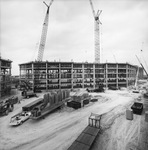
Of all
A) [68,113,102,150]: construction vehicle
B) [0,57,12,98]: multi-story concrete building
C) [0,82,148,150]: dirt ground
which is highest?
[0,57,12,98]: multi-story concrete building

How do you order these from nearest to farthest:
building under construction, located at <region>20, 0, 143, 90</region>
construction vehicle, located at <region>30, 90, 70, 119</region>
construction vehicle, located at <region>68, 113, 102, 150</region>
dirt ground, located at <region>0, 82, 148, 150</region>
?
construction vehicle, located at <region>68, 113, 102, 150</region> → dirt ground, located at <region>0, 82, 148, 150</region> → construction vehicle, located at <region>30, 90, 70, 119</region> → building under construction, located at <region>20, 0, 143, 90</region>

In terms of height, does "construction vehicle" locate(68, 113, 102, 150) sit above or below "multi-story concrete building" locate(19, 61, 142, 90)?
below

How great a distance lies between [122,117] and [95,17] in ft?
291

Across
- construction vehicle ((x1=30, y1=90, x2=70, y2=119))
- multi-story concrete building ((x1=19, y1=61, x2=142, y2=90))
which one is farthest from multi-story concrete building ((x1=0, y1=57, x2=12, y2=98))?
construction vehicle ((x1=30, y1=90, x2=70, y2=119))

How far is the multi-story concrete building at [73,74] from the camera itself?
2283 inches

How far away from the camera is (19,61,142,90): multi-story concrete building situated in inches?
2283

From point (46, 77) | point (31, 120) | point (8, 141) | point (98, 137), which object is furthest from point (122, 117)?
point (46, 77)

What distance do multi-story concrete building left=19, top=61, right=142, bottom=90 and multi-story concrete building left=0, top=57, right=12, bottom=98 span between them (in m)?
11.1

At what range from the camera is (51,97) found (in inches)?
1056

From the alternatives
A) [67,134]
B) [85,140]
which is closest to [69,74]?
[67,134]

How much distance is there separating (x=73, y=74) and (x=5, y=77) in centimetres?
3902

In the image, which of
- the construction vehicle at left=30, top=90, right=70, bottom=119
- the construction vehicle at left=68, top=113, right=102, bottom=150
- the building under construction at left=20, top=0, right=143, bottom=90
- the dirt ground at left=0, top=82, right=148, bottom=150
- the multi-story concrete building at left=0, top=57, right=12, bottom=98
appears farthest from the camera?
the building under construction at left=20, top=0, right=143, bottom=90

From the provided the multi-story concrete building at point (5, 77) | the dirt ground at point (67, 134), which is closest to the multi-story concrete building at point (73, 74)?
the multi-story concrete building at point (5, 77)

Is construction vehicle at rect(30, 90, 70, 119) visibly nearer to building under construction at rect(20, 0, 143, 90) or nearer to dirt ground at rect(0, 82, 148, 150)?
dirt ground at rect(0, 82, 148, 150)
